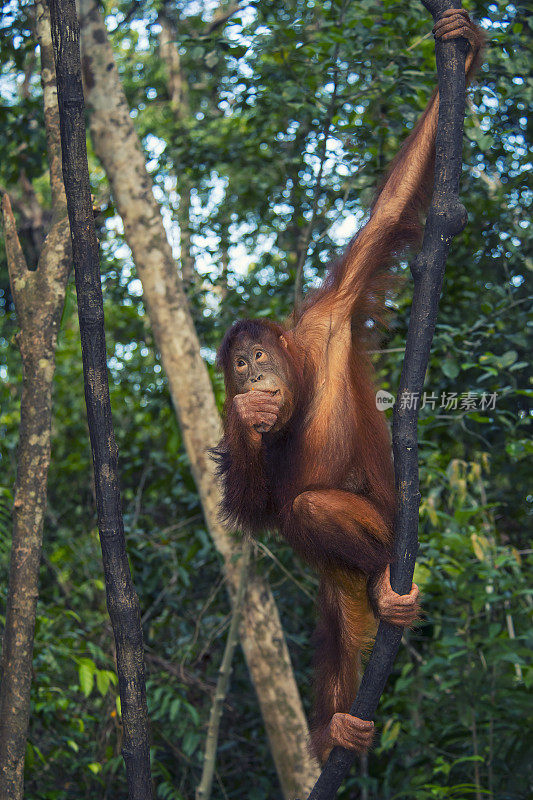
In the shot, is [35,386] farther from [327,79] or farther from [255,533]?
[327,79]

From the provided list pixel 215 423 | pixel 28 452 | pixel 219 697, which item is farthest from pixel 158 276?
pixel 219 697

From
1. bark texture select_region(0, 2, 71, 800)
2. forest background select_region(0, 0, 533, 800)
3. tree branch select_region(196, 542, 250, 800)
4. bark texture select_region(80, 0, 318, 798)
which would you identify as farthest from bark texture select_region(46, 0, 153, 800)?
bark texture select_region(80, 0, 318, 798)

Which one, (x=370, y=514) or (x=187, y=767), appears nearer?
(x=370, y=514)

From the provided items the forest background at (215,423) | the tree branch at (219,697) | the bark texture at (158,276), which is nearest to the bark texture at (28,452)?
the forest background at (215,423)

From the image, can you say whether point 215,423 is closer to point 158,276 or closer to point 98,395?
point 158,276

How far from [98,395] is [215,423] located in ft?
6.45

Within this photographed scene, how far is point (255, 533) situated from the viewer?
2646 millimetres

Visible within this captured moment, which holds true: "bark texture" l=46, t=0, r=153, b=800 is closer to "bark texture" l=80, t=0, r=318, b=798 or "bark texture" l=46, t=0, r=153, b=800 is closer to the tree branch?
the tree branch

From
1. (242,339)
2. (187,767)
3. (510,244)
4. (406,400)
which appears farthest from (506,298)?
(187,767)

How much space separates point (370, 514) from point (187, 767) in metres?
2.97

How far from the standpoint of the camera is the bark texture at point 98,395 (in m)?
1.89

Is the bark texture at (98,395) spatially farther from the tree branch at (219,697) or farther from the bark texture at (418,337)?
the tree branch at (219,697)

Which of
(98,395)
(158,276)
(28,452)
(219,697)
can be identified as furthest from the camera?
(158,276)

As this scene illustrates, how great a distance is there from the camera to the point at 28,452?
252 cm
